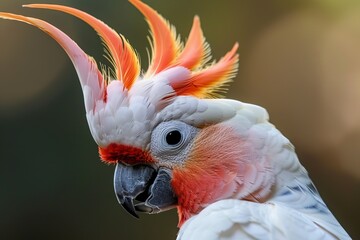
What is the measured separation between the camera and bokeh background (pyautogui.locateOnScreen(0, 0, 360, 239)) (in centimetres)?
383

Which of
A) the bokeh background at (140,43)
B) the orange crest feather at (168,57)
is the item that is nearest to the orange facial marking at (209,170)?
the orange crest feather at (168,57)

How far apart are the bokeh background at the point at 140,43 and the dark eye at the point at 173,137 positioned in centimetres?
206

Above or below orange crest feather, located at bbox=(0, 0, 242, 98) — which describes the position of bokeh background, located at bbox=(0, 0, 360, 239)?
below

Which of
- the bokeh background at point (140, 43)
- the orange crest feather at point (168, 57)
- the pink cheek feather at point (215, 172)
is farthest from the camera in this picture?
the bokeh background at point (140, 43)

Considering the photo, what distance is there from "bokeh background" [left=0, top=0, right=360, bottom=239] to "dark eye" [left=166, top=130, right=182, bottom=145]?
2.06 m

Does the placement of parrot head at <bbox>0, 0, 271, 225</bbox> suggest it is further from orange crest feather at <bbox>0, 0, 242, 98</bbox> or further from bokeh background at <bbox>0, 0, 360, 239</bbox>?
bokeh background at <bbox>0, 0, 360, 239</bbox>

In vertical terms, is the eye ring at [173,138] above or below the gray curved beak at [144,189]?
above

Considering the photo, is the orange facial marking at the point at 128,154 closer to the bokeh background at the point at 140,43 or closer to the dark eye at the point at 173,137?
the dark eye at the point at 173,137

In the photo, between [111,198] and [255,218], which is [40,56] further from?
[255,218]

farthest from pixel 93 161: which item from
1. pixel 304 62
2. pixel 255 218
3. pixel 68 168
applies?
pixel 255 218

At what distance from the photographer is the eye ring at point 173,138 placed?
168 centimetres

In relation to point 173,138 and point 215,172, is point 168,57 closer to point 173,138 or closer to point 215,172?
point 173,138

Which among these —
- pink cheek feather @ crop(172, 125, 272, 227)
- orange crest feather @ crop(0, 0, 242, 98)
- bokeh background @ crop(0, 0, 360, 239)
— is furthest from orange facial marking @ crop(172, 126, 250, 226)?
bokeh background @ crop(0, 0, 360, 239)

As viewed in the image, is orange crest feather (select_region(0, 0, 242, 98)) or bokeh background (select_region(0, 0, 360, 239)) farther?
bokeh background (select_region(0, 0, 360, 239))
